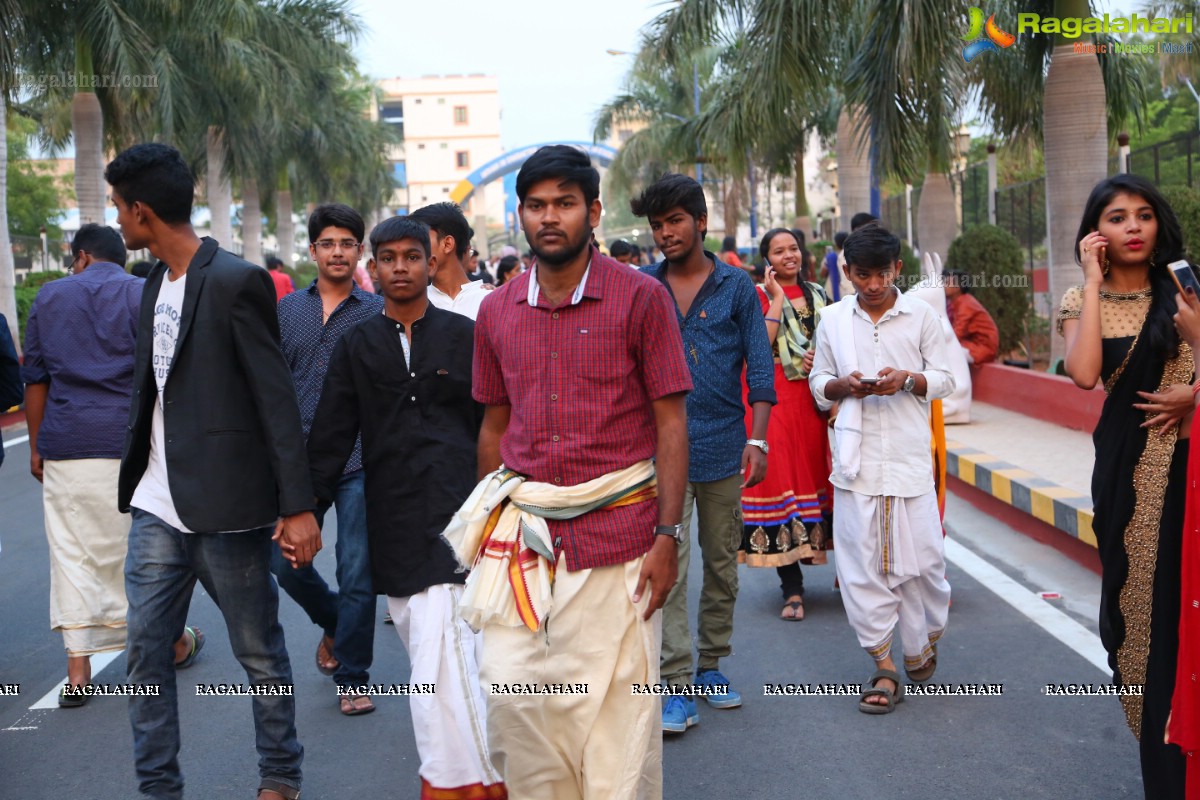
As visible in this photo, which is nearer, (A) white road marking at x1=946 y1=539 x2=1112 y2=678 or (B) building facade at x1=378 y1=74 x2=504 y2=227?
(A) white road marking at x1=946 y1=539 x2=1112 y2=678

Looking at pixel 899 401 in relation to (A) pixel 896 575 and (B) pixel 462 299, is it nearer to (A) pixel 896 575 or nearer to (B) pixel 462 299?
(A) pixel 896 575

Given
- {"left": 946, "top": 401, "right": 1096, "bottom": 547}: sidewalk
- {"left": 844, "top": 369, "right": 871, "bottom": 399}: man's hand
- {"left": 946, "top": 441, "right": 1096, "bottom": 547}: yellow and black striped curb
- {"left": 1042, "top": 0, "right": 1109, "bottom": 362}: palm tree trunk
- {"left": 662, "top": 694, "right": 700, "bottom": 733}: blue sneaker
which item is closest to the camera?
{"left": 662, "top": 694, "right": 700, "bottom": 733}: blue sneaker

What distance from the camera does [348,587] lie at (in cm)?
525

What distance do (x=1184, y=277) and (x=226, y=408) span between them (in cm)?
280

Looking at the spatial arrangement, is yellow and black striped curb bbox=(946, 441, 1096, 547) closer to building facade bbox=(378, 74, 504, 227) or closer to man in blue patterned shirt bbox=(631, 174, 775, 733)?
man in blue patterned shirt bbox=(631, 174, 775, 733)

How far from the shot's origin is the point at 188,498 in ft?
12.9

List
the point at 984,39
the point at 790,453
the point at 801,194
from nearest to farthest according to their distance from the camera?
the point at 790,453 < the point at 984,39 < the point at 801,194

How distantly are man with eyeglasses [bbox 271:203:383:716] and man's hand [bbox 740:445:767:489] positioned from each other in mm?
1514

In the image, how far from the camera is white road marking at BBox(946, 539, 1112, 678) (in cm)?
578

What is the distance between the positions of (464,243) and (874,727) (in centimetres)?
319

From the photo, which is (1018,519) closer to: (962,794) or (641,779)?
(962,794)

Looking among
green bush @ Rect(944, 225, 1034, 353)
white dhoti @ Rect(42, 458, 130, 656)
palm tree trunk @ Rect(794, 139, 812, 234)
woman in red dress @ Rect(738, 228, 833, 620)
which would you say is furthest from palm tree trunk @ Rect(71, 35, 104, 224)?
woman in red dress @ Rect(738, 228, 833, 620)

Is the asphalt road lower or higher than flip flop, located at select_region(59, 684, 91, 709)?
lower

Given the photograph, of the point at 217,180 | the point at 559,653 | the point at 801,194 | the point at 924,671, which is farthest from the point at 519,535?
the point at 217,180
